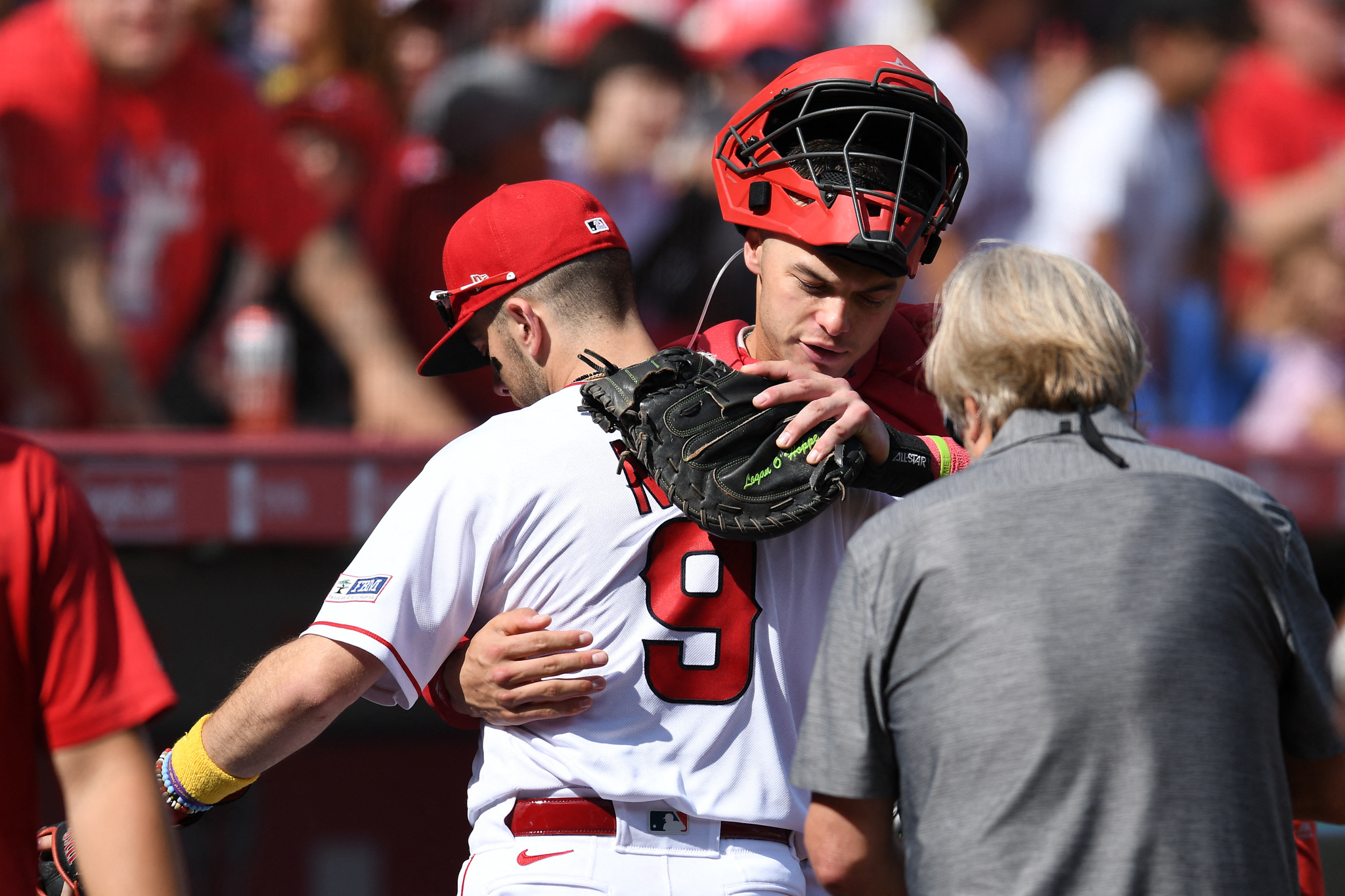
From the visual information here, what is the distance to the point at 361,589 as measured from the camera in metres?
1.84

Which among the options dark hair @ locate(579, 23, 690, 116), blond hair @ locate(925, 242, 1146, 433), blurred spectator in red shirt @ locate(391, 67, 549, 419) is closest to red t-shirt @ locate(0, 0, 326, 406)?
blurred spectator in red shirt @ locate(391, 67, 549, 419)

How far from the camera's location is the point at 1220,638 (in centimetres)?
150

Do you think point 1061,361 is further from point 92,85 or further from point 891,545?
point 92,85

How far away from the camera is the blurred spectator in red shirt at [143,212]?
4.28 metres

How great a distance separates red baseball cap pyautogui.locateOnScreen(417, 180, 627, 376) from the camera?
2.09m

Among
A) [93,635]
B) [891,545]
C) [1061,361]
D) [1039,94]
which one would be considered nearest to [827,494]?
[891,545]

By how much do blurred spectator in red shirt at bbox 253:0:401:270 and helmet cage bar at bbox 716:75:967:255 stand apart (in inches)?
115

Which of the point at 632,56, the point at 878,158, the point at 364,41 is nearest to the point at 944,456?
the point at 878,158

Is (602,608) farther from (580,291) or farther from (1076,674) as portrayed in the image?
(1076,674)

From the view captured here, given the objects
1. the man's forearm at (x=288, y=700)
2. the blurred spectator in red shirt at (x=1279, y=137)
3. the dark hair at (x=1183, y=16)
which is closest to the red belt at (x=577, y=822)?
the man's forearm at (x=288, y=700)

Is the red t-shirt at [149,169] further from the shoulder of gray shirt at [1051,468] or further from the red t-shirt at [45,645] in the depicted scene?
the shoulder of gray shirt at [1051,468]

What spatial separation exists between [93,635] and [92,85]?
11.2ft

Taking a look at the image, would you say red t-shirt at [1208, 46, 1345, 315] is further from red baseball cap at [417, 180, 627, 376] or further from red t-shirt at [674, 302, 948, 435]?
red baseball cap at [417, 180, 627, 376]

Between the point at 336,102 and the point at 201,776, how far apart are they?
3.30m
